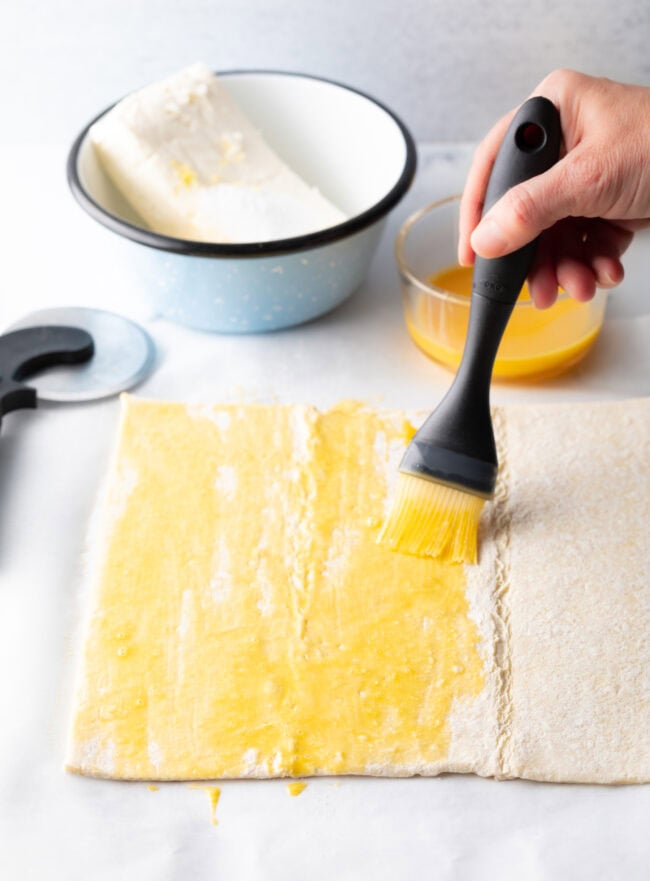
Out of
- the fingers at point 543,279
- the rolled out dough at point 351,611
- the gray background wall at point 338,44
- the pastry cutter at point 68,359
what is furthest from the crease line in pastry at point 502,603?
the gray background wall at point 338,44

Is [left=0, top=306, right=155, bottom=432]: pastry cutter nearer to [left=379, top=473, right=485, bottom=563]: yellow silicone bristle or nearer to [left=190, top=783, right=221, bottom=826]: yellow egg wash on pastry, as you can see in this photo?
[left=379, top=473, right=485, bottom=563]: yellow silicone bristle

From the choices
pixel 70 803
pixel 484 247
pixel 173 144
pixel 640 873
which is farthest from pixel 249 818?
pixel 173 144

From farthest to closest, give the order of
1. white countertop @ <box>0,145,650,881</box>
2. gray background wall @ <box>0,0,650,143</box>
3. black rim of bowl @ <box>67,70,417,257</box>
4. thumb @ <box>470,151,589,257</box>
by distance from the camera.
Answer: gray background wall @ <box>0,0,650,143</box>, black rim of bowl @ <box>67,70,417,257</box>, thumb @ <box>470,151,589,257</box>, white countertop @ <box>0,145,650,881</box>

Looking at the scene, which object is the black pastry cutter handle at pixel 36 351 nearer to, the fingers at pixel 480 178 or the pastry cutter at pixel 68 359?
the pastry cutter at pixel 68 359

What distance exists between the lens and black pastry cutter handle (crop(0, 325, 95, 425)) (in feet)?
4.11

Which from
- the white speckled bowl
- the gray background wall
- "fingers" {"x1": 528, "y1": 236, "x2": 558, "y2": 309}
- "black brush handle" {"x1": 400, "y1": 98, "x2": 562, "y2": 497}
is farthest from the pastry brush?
the gray background wall

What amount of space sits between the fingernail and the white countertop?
304mm

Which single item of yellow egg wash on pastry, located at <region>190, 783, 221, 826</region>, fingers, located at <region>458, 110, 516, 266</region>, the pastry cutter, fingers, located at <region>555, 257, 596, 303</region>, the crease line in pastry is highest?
fingers, located at <region>458, 110, 516, 266</region>

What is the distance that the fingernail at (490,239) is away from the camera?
96 centimetres

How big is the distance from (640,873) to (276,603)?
40cm

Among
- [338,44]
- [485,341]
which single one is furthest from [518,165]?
[338,44]

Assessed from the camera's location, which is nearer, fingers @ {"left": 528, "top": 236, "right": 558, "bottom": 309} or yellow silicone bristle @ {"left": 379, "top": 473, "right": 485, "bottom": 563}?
yellow silicone bristle @ {"left": 379, "top": 473, "right": 485, "bottom": 563}

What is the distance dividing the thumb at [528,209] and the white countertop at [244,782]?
1.04 ft

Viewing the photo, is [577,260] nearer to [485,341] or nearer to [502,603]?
[485,341]
